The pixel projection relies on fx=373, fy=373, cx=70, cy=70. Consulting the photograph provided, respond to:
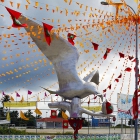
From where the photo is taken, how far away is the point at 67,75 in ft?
66.5

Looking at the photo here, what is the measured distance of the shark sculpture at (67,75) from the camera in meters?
20.1

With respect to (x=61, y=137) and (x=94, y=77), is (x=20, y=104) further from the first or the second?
(x=94, y=77)

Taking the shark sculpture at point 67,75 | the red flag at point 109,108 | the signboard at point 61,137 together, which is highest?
the shark sculpture at point 67,75

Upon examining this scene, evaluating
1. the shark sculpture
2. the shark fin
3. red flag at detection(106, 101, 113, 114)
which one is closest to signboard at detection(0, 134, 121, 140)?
the shark fin

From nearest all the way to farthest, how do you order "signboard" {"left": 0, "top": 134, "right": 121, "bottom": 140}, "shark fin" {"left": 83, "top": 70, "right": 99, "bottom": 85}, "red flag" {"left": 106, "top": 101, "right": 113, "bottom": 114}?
"red flag" {"left": 106, "top": 101, "right": 113, "bottom": 114}, "shark fin" {"left": 83, "top": 70, "right": 99, "bottom": 85}, "signboard" {"left": 0, "top": 134, "right": 121, "bottom": 140}

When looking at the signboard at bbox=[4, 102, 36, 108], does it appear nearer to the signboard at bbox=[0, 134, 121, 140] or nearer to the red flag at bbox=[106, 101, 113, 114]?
the signboard at bbox=[0, 134, 121, 140]

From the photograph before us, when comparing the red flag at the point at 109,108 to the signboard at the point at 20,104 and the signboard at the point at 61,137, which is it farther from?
the signboard at the point at 20,104

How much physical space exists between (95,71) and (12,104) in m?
12.3

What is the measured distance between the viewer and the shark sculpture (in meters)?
20.1

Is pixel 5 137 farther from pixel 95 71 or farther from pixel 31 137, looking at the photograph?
pixel 95 71

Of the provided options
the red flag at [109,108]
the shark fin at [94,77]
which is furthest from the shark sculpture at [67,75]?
the shark fin at [94,77]

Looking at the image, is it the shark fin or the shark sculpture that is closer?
the shark sculpture

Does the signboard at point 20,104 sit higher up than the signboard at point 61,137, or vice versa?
the signboard at point 20,104

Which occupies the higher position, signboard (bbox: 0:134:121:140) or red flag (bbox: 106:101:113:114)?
red flag (bbox: 106:101:113:114)
